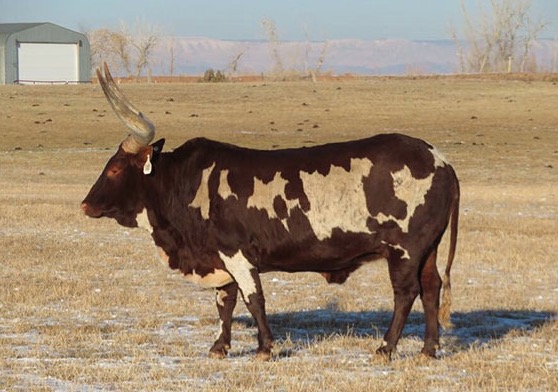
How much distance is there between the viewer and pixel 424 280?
1048cm

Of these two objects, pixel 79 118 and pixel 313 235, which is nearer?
pixel 313 235

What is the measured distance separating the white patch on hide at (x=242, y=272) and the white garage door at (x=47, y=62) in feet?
271

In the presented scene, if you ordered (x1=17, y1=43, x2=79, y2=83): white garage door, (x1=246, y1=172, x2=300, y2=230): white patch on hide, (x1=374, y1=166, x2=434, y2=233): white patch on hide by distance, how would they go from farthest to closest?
(x1=17, y1=43, x2=79, y2=83): white garage door < (x1=246, y1=172, x2=300, y2=230): white patch on hide < (x1=374, y1=166, x2=434, y2=233): white patch on hide

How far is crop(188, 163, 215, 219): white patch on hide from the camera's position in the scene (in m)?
10.5

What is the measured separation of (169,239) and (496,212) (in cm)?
1544

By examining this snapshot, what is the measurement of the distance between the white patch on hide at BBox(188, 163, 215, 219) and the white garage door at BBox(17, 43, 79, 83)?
3233 inches

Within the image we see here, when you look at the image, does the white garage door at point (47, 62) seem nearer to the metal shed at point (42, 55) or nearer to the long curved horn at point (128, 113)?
the metal shed at point (42, 55)

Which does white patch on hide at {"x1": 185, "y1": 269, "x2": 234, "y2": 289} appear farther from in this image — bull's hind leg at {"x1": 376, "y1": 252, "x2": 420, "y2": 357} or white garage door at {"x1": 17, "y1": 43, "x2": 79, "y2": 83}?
white garage door at {"x1": 17, "y1": 43, "x2": 79, "y2": 83}

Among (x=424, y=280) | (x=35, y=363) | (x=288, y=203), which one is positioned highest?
(x=288, y=203)

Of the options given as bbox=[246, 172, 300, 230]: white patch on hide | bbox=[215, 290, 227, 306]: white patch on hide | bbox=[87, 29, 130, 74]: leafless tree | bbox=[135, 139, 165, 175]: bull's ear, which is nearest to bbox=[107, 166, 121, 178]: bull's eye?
bbox=[135, 139, 165, 175]: bull's ear

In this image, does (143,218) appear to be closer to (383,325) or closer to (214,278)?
(214,278)

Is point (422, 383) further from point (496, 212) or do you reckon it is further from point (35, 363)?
point (496, 212)

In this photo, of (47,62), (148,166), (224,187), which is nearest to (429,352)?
(224,187)

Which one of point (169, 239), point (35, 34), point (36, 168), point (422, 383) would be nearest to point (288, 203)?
point (169, 239)
